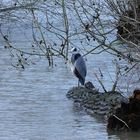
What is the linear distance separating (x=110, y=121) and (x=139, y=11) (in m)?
2.31

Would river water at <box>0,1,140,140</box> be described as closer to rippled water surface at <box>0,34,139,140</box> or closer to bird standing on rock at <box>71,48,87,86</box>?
rippled water surface at <box>0,34,139,140</box>

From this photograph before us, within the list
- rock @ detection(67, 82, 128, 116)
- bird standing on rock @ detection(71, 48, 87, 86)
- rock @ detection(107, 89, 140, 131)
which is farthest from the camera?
bird standing on rock @ detection(71, 48, 87, 86)

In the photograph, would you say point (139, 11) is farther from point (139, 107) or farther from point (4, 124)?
point (4, 124)

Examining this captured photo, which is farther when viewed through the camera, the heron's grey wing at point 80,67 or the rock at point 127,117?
Result: the heron's grey wing at point 80,67

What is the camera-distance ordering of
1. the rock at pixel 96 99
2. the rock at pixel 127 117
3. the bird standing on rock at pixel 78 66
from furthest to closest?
the bird standing on rock at pixel 78 66 < the rock at pixel 96 99 < the rock at pixel 127 117

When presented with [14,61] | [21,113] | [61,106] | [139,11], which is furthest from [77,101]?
[14,61]

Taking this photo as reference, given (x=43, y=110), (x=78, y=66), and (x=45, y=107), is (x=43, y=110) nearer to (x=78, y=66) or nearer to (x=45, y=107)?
(x=45, y=107)

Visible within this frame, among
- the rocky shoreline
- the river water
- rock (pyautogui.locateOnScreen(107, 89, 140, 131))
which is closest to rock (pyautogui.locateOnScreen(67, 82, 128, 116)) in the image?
the rocky shoreline

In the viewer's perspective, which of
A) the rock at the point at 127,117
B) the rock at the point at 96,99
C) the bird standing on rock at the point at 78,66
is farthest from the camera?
the bird standing on rock at the point at 78,66

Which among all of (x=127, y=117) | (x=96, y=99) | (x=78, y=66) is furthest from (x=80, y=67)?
(x=127, y=117)

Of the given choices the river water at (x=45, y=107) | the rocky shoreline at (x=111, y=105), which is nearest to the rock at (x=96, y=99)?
the rocky shoreline at (x=111, y=105)

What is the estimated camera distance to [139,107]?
1030cm

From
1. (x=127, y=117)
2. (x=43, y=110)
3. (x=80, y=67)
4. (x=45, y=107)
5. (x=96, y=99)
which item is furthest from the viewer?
(x=80, y=67)

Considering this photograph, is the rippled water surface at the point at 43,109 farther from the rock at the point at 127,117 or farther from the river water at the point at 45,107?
the rock at the point at 127,117
